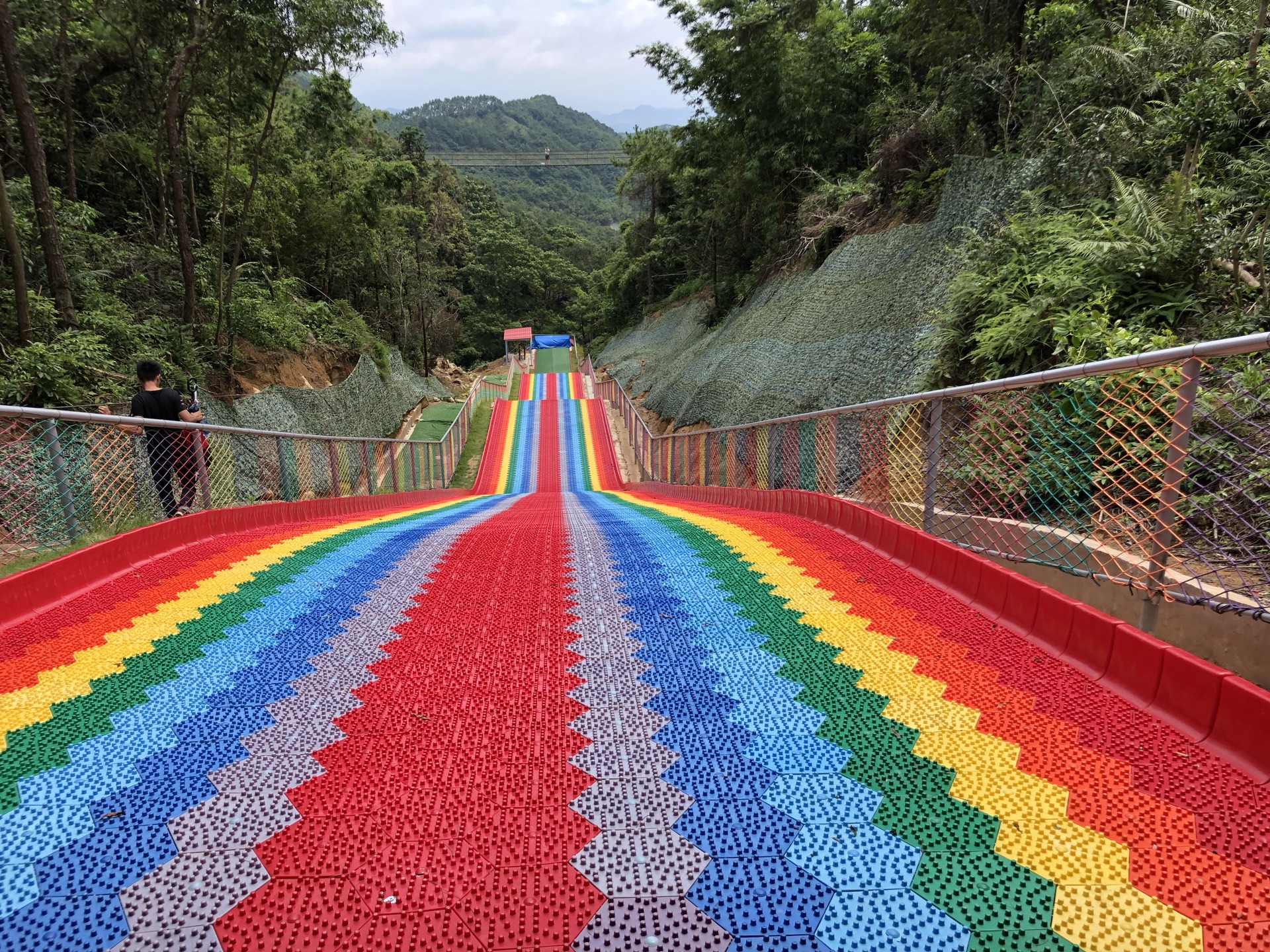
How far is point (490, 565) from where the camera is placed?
3451 mm

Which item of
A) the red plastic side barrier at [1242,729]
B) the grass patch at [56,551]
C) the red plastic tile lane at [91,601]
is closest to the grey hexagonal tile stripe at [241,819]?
the red plastic tile lane at [91,601]

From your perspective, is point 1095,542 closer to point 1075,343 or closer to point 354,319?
point 1075,343

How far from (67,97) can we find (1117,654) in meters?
13.0

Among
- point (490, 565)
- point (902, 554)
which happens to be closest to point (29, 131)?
point (490, 565)

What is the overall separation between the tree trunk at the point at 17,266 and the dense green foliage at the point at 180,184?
4 centimetres

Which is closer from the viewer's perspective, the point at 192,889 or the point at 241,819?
the point at 192,889

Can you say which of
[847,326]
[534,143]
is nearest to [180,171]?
[847,326]

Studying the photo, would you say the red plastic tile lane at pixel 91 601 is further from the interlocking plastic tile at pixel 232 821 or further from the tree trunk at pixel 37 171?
the tree trunk at pixel 37 171

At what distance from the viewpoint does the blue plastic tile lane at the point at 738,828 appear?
3.99 feet

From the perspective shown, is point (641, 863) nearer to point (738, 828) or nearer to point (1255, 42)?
point (738, 828)

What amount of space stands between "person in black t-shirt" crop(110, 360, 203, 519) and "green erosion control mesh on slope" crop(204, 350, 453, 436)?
506 cm

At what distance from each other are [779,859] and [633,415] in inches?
657

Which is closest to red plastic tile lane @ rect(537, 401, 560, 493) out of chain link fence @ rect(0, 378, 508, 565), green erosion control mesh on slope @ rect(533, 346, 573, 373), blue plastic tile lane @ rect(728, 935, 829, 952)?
chain link fence @ rect(0, 378, 508, 565)

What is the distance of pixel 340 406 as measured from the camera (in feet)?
45.7
